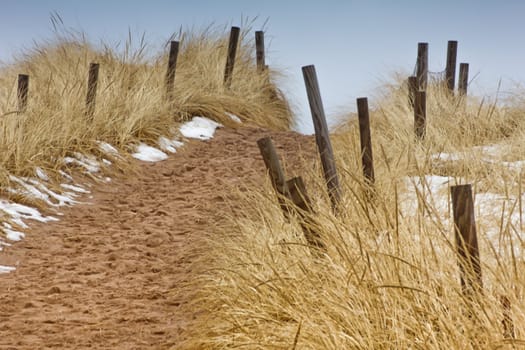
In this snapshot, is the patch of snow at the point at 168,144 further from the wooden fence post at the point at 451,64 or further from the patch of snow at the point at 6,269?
the wooden fence post at the point at 451,64

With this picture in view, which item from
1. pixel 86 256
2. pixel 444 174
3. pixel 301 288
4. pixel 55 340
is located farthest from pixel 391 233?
pixel 444 174

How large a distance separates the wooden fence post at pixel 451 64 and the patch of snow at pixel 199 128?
3.38 metres

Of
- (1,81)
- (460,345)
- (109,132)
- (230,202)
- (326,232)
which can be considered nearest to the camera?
(460,345)

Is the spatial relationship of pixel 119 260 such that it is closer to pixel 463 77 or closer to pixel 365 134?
pixel 365 134

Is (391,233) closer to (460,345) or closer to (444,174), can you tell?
(460,345)

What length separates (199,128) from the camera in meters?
10.4

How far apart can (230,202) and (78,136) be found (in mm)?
2192

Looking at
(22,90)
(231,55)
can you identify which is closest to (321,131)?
(22,90)

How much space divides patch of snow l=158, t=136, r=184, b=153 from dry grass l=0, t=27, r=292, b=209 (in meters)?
0.10

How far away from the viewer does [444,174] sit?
24.0ft

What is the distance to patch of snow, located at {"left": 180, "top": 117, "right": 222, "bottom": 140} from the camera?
1008 cm

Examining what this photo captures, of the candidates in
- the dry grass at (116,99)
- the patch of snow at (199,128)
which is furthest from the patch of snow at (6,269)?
the patch of snow at (199,128)

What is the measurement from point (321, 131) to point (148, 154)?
14.8 ft

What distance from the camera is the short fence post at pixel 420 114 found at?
26.7 feet
